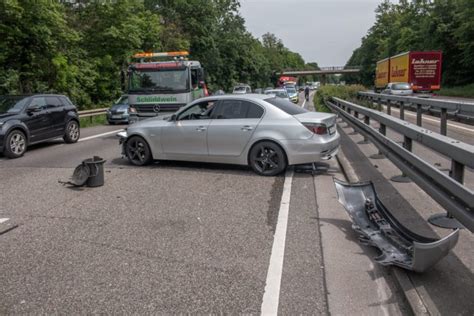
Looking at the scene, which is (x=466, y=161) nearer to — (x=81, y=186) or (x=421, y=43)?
(x=81, y=186)

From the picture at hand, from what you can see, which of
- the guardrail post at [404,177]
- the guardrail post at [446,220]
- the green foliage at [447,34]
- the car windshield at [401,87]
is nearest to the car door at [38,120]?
the guardrail post at [404,177]

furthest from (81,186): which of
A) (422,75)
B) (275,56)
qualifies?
(275,56)

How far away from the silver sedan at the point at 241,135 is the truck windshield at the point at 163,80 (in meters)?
3.93

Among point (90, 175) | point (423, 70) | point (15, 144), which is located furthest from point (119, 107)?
point (423, 70)

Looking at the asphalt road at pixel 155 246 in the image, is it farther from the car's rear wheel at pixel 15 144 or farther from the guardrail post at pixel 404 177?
the car's rear wheel at pixel 15 144

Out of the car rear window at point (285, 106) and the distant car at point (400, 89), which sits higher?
the car rear window at point (285, 106)

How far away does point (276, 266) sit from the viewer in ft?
14.5

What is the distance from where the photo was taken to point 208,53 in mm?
58156

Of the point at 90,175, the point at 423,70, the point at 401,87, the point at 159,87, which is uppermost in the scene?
the point at 423,70

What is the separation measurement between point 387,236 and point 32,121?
412 inches

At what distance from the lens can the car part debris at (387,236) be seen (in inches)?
149

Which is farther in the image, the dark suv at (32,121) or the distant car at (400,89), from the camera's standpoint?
the distant car at (400,89)

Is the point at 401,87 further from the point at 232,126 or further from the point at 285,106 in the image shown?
the point at 232,126

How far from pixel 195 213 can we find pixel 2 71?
59.9 feet
